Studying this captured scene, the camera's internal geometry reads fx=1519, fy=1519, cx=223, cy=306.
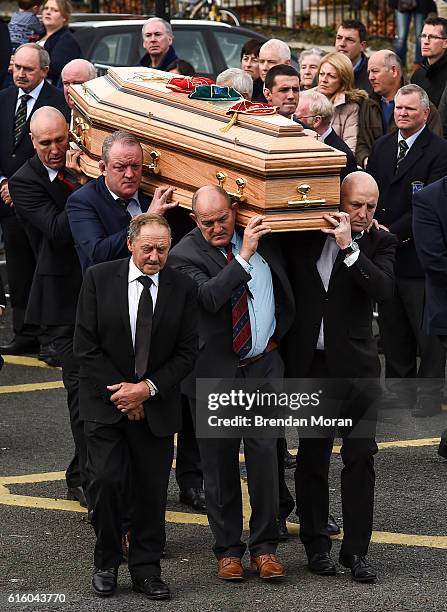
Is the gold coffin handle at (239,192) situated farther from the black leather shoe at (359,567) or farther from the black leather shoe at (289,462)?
the black leather shoe at (289,462)

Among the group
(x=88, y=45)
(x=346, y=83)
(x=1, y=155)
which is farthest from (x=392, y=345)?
(x=88, y=45)

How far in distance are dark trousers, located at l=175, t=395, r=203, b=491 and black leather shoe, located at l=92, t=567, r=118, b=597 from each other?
4.72 ft

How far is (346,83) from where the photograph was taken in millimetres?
11031

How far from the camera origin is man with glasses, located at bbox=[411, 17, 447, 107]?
1203 centimetres

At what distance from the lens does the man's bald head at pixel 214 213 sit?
6785 mm

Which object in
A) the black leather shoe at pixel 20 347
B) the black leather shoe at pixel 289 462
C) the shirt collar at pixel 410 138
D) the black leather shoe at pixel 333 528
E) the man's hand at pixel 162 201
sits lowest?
the black leather shoe at pixel 20 347

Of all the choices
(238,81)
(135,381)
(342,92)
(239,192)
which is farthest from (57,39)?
(135,381)

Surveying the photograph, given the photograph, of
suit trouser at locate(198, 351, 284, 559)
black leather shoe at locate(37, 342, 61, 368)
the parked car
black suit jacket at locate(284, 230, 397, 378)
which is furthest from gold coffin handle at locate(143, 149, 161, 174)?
the parked car

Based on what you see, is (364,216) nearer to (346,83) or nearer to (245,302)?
(245,302)

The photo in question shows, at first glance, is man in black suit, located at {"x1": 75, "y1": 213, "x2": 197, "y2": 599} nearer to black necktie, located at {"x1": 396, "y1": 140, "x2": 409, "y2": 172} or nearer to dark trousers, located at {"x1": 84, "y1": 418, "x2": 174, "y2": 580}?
dark trousers, located at {"x1": 84, "y1": 418, "x2": 174, "y2": 580}

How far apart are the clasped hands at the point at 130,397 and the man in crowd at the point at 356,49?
20.4 ft

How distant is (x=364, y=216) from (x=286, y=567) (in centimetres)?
167

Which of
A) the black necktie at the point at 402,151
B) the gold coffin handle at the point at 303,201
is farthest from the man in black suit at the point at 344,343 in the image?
the black necktie at the point at 402,151

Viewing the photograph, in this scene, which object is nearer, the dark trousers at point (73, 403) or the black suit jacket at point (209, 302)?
the black suit jacket at point (209, 302)
